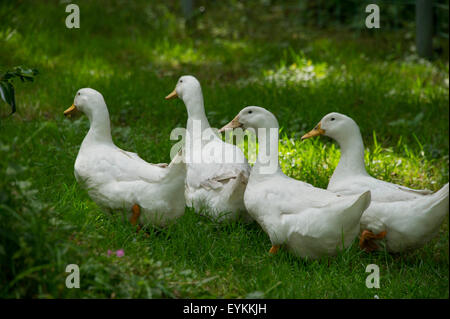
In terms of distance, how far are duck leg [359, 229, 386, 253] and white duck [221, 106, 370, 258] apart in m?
0.28

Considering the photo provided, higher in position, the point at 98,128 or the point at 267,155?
the point at 98,128

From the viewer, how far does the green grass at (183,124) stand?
294 centimetres

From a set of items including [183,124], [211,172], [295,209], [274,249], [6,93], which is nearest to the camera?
[6,93]

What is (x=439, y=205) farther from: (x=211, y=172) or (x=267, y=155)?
(x=211, y=172)

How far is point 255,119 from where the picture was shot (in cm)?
422

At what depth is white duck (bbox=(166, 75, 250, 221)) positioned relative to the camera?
13.6 feet

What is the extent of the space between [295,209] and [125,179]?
112 centimetres

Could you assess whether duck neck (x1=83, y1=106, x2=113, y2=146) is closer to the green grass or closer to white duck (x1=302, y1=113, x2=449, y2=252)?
the green grass

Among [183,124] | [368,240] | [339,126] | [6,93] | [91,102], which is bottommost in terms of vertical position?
[368,240]

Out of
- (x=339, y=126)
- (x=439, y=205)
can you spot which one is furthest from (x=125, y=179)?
(x=439, y=205)

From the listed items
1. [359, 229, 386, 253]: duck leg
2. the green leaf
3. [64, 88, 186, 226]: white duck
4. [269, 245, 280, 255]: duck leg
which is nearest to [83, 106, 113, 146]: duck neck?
[64, 88, 186, 226]: white duck

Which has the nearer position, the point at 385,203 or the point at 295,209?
the point at 295,209
